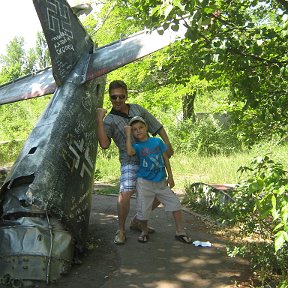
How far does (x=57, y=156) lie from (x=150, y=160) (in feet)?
3.65

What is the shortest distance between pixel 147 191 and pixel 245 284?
1.63 metres

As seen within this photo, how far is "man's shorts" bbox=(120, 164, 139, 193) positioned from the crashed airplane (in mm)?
482

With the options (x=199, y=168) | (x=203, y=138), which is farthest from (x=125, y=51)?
(x=203, y=138)

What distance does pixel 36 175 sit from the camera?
4539 millimetres

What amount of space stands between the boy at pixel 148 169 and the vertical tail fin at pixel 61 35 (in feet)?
5.12

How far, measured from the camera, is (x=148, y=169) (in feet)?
16.8

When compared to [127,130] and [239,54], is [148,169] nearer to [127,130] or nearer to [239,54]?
[127,130]

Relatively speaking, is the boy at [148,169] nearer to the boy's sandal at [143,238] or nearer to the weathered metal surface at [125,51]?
the boy's sandal at [143,238]

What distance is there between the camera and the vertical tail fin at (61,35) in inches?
230

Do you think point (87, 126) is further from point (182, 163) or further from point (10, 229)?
point (182, 163)

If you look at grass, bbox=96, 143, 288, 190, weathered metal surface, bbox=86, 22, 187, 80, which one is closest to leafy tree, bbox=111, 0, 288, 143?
weathered metal surface, bbox=86, 22, 187, 80

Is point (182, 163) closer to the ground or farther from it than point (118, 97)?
closer to the ground

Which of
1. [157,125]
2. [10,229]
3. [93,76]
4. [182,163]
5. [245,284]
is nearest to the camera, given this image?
[245,284]

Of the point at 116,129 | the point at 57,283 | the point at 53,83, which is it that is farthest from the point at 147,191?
the point at 53,83
